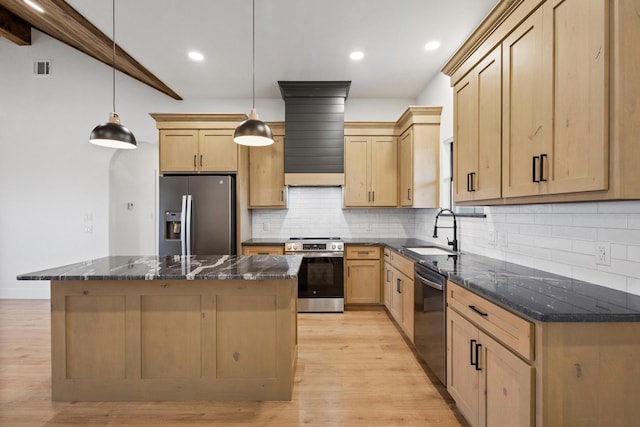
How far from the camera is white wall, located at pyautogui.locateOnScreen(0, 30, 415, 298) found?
14.9 feet

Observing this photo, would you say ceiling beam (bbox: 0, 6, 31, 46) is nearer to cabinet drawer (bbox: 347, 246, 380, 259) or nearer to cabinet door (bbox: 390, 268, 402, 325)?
cabinet drawer (bbox: 347, 246, 380, 259)

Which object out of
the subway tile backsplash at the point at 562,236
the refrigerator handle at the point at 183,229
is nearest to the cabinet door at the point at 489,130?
the subway tile backsplash at the point at 562,236

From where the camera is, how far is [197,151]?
390 cm

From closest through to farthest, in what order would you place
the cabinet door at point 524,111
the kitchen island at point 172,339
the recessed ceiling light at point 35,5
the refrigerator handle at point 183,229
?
the cabinet door at point 524,111 < the kitchen island at point 172,339 < the recessed ceiling light at point 35,5 < the refrigerator handle at point 183,229

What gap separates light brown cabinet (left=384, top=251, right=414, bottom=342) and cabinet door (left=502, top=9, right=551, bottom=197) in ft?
4.37

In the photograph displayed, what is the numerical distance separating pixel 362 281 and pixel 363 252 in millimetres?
399

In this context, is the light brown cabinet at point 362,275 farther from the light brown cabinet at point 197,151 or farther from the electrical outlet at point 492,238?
the light brown cabinet at point 197,151

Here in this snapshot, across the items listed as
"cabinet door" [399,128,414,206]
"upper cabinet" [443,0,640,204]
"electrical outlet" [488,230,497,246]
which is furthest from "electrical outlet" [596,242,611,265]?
"cabinet door" [399,128,414,206]

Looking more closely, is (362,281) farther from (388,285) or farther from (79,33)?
(79,33)

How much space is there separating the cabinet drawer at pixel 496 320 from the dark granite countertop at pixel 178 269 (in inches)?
41.8

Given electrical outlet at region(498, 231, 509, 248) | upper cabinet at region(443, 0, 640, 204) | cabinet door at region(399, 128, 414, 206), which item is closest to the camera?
upper cabinet at region(443, 0, 640, 204)

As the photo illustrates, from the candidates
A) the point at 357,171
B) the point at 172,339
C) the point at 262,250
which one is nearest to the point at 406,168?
the point at 357,171

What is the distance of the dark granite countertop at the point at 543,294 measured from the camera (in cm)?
118

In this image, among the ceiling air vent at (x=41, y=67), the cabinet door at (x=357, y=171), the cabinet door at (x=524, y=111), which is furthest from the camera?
the ceiling air vent at (x=41, y=67)
